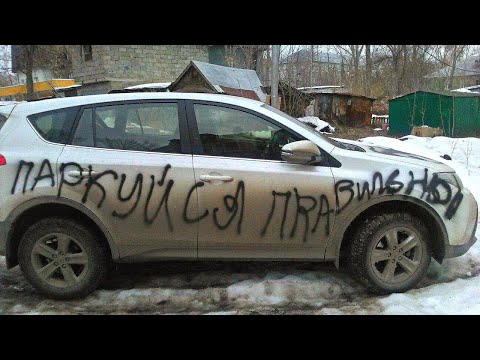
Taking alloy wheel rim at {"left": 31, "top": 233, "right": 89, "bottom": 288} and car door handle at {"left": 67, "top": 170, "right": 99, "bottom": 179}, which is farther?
alloy wheel rim at {"left": 31, "top": 233, "right": 89, "bottom": 288}

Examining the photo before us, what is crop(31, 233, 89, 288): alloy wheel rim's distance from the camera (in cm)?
288

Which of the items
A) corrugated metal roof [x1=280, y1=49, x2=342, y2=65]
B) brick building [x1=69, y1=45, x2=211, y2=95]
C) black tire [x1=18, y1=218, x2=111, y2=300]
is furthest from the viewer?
brick building [x1=69, y1=45, x2=211, y2=95]

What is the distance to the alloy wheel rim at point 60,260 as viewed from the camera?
288 cm

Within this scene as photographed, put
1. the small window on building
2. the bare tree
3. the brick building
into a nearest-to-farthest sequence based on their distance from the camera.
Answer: the bare tree < the brick building < the small window on building

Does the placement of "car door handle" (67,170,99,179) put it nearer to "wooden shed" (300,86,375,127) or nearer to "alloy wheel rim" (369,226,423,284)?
"alloy wheel rim" (369,226,423,284)

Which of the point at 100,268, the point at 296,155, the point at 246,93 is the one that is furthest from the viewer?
the point at 246,93

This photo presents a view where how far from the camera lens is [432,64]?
29.5m

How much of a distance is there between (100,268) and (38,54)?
27.6 m

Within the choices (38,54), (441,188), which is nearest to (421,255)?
(441,188)

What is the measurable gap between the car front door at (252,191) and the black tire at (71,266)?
0.84 meters

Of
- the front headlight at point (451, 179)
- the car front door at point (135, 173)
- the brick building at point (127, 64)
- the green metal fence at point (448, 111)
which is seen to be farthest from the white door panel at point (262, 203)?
the brick building at point (127, 64)

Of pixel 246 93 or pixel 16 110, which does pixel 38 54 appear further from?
pixel 16 110

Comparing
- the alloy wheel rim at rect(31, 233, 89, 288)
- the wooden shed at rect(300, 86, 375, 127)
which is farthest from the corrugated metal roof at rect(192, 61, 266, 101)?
the alloy wheel rim at rect(31, 233, 89, 288)

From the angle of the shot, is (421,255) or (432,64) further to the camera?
(432,64)
